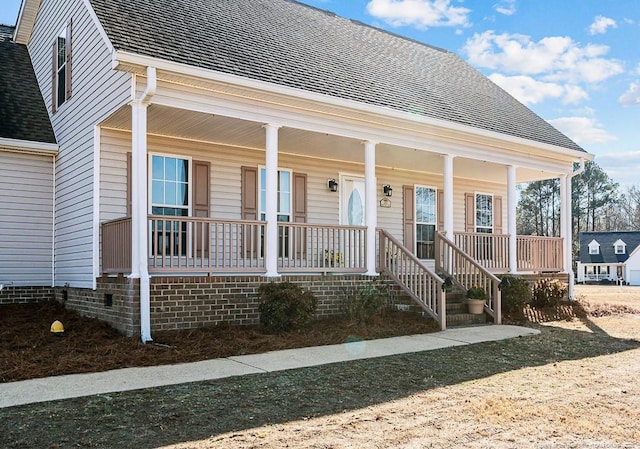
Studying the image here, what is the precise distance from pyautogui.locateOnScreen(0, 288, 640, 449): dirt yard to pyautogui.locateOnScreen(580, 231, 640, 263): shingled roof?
49922 mm

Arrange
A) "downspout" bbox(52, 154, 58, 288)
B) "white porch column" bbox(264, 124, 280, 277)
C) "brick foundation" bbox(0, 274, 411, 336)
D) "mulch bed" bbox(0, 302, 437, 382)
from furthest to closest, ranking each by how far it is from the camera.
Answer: "downspout" bbox(52, 154, 58, 288), "white porch column" bbox(264, 124, 280, 277), "brick foundation" bbox(0, 274, 411, 336), "mulch bed" bbox(0, 302, 437, 382)

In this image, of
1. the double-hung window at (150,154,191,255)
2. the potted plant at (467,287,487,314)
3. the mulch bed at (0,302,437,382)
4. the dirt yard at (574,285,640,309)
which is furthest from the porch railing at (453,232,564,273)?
the double-hung window at (150,154,191,255)

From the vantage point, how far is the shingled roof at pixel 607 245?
172ft

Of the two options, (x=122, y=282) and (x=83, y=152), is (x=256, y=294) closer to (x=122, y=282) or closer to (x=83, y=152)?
(x=122, y=282)

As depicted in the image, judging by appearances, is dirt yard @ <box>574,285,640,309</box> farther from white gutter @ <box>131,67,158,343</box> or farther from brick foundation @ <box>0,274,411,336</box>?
white gutter @ <box>131,67,158,343</box>

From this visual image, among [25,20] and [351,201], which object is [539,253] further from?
[25,20]

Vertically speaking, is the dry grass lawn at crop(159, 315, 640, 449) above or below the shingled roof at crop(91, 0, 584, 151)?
below

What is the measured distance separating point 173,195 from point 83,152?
5.67 feet

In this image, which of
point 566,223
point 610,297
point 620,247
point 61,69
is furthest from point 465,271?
point 620,247

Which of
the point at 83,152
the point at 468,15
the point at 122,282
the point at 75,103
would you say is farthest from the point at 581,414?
the point at 468,15

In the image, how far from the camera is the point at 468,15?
62.2 feet

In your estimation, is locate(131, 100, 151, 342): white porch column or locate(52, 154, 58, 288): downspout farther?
locate(52, 154, 58, 288): downspout

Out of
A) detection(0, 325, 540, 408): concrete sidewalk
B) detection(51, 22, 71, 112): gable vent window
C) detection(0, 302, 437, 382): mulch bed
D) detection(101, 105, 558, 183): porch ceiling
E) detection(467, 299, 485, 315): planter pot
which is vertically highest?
detection(51, 22, 71, 112): gable vent window

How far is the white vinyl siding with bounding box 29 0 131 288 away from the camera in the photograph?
10.0 m
